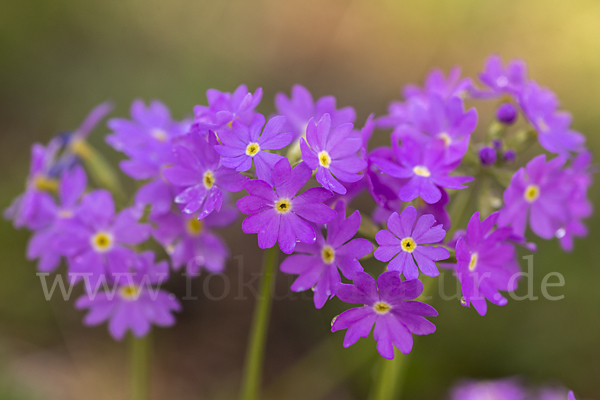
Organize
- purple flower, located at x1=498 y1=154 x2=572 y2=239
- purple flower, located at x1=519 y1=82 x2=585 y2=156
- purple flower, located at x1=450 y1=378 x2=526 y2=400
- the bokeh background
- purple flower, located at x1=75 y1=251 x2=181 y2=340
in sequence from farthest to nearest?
the bokeh background → purple flower, located at x1=450 y1=378 x2=526 y2=400 → purple flower, located at x1=75 y1=251 x2=181 y2=340 → purple flower, located at x1=519 y1=82 x2=585 y2=156 → purple flower, located at x1=498 y1=154 x2=572 y2=239

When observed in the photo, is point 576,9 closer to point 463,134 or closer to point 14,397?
point 463,134

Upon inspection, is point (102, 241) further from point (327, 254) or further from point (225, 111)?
point (327, 254)

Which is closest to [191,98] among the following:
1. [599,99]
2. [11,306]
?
[11,306]

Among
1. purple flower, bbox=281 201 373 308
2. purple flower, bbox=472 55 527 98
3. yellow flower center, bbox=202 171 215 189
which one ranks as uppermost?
purple flower, bbox=472 55 527 98

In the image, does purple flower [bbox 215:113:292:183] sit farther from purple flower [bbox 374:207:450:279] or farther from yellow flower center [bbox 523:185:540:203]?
yellow flower center [bbox 523:185:540:203]

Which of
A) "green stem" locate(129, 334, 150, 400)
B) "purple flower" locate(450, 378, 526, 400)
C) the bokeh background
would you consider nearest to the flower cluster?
"green stem" locate(129, 334, 150, 400)

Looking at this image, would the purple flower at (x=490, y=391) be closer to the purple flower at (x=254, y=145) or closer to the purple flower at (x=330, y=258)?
the purple flower at (x=330, y=258)
